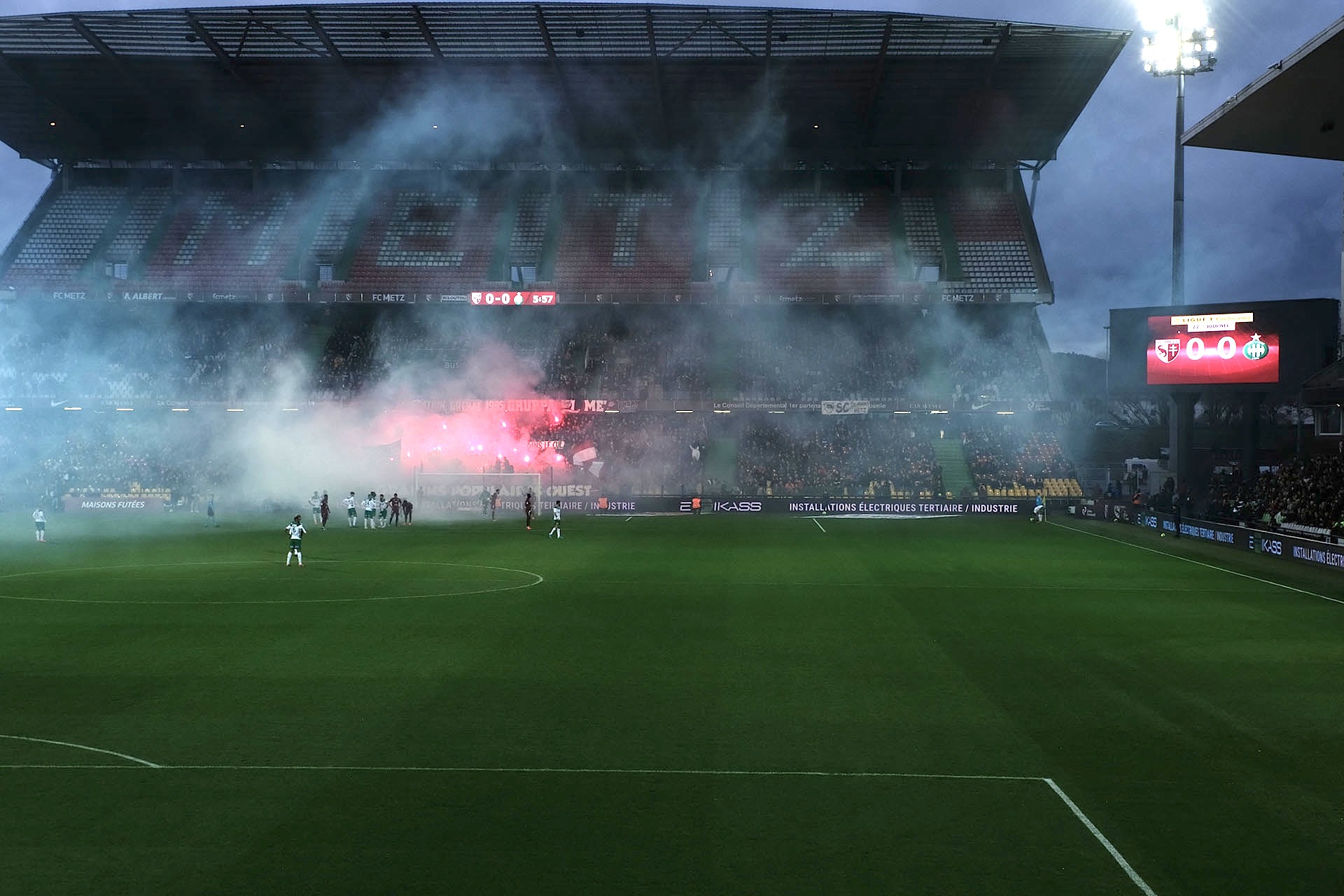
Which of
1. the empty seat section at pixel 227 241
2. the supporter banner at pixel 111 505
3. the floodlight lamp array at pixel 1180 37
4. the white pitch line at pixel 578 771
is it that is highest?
the floodlight lamp array at pixel 1180 37

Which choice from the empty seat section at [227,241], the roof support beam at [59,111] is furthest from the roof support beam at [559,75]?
the roof support beam at [59,111]

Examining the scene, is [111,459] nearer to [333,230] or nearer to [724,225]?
[333,230]

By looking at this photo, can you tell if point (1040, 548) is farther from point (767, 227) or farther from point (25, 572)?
point (767, 227)

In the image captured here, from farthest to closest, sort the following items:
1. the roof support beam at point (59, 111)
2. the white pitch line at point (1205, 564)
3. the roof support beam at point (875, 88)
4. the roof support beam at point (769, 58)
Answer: the roof support beam at point (59, 111), the roof support beam at point (875, 88), the roof support beam at point (769, 58), the white pitch line at point (1205, 564)

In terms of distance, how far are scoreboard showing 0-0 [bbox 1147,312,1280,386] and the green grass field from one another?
1798 cm

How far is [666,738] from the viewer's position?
38.6ft

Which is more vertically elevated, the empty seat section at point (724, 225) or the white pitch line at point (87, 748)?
the empty seat section at point (724, 225)

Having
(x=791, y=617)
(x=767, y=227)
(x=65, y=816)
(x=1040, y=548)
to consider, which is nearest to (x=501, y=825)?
(x=65, y=816)

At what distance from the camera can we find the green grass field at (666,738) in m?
8.31

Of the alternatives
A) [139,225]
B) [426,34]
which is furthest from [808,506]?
[139,225]

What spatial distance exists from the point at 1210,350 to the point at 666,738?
35.4 meters

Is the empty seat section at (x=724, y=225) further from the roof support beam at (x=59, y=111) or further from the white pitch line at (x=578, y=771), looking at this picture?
the white pitch line at (x=578, y=771)

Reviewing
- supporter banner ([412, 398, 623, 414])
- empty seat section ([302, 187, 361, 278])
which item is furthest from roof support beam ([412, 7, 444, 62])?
supporter banner ([412, 398, 623, 414])

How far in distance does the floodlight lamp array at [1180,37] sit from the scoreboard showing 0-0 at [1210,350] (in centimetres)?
1051
